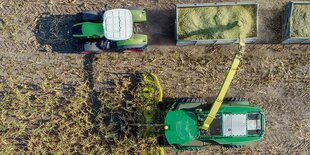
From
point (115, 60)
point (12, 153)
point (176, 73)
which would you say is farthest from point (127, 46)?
point (12, 153)

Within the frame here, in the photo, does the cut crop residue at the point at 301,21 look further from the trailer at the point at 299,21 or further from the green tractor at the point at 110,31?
the green tractor at the point at 110,31

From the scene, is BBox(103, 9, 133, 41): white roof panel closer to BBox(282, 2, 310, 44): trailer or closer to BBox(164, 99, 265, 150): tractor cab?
BBox(164, 99, 265, 150): tractor cab

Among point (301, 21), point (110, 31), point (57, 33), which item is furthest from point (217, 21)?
point (57, 33)

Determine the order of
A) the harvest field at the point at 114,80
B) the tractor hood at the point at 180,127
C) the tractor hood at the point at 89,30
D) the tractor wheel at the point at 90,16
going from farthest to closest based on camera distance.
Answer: the harvest field at the point at 114,80, the tractor wheel at the point at 90,16, the tractor hood at the point at 89,30, the tractor hood at the point at 180,127

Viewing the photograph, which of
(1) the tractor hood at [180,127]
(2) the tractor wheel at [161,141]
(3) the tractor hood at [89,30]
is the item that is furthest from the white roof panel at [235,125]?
(3) the tractor hood at [89,30]

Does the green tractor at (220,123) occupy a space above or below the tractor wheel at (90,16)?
below

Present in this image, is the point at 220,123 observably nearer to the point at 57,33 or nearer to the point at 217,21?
the point at 217,21

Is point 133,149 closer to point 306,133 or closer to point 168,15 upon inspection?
point 168,15
